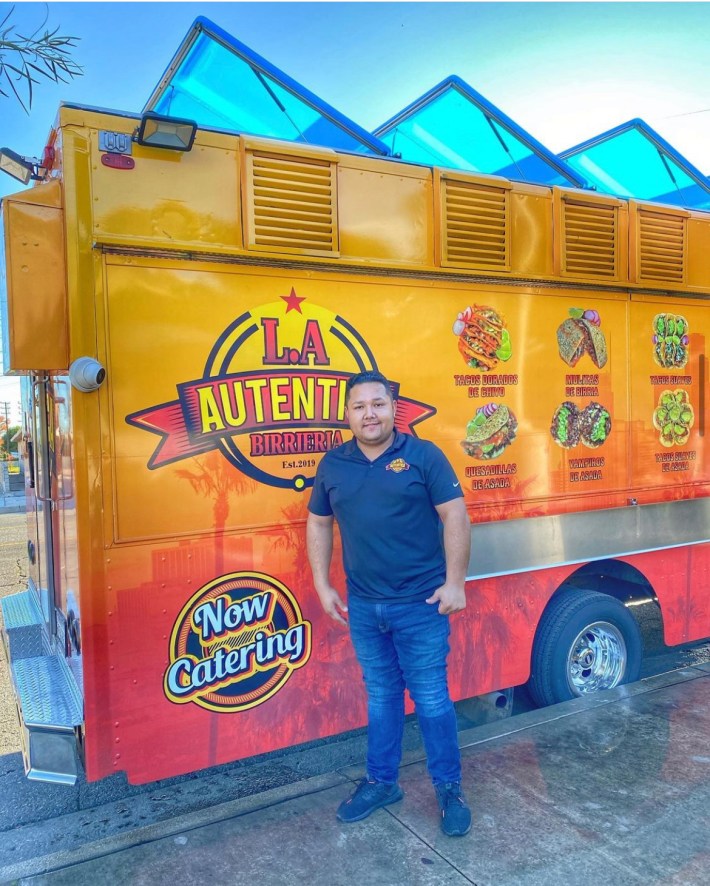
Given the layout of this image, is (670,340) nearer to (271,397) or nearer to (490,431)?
(490,431)

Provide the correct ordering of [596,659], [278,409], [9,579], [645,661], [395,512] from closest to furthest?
[395,512], [278,409], [596,659], [645,661], [9,579]

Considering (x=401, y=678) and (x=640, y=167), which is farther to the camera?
(x=640, y=167)

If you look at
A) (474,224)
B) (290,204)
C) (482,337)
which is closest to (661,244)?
(474,224)

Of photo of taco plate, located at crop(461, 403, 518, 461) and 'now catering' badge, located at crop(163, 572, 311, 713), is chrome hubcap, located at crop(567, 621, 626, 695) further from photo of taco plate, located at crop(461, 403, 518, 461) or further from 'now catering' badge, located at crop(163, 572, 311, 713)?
'now catering' badge, located at crop(163, 572, 311, 713)

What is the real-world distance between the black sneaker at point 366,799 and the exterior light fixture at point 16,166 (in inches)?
135

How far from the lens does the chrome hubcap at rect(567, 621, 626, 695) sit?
448cm

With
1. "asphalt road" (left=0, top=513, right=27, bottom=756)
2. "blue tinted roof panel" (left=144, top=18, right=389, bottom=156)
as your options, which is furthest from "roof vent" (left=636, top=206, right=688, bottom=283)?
"asphalt road" (left=0, top=513, right=27, bottom=756)

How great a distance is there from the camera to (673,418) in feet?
15.5

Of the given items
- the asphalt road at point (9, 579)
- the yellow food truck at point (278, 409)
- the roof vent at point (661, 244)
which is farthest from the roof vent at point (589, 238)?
the asphalt road at point (9, 579)

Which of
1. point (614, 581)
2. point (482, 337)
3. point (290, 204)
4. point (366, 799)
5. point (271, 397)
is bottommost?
point (366, 799)

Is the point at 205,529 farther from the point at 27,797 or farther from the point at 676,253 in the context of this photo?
the point at 676,253

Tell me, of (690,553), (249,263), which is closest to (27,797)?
(249,263)

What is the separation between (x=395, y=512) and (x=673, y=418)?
263 cm

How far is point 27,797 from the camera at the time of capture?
395 cm
